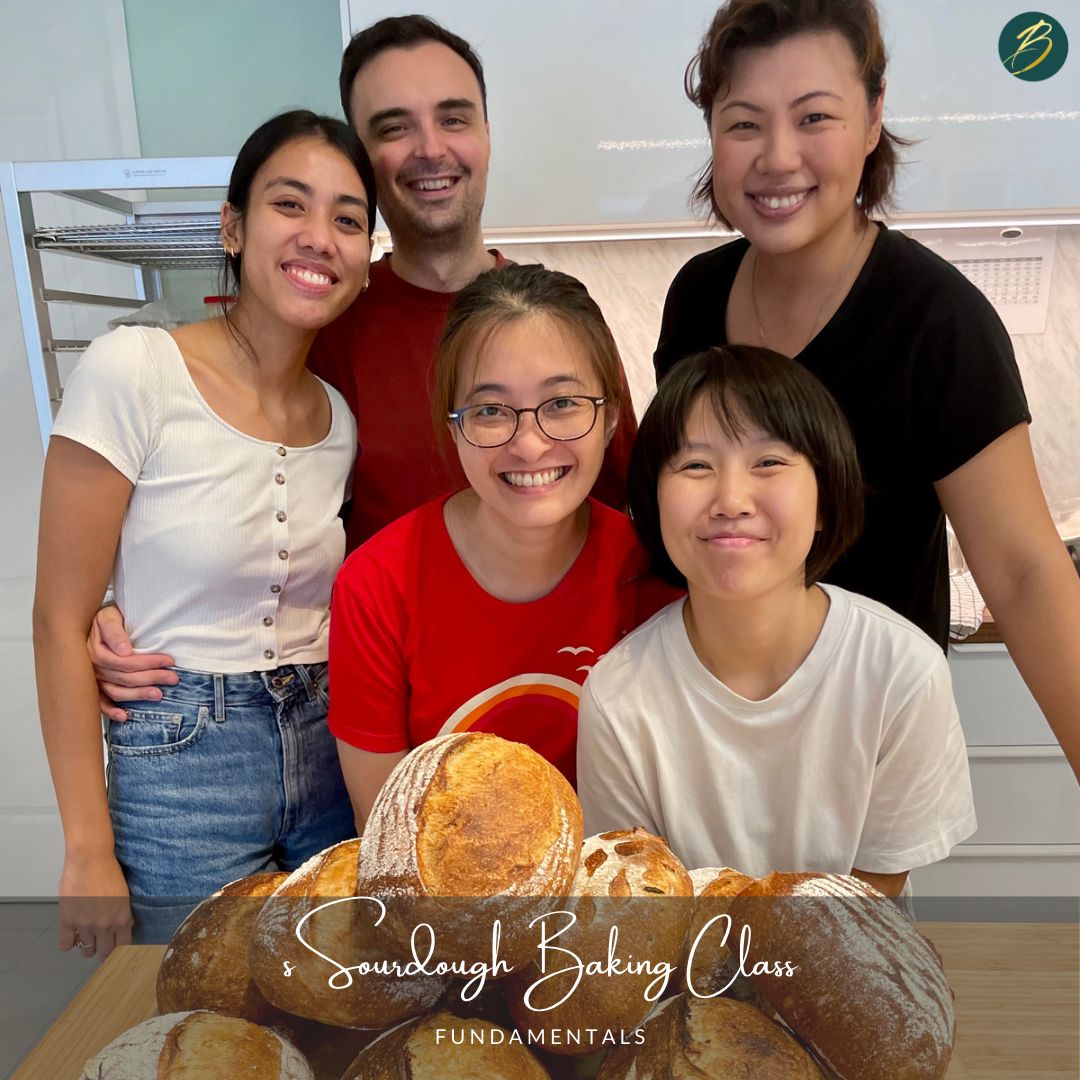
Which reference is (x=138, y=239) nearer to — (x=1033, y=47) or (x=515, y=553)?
(x=515, y=553)

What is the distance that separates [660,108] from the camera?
6.51ft

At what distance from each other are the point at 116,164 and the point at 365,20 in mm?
632

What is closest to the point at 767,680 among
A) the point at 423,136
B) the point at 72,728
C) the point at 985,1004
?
the point at 985,1004

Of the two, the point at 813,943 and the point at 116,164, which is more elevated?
the point at 116,164

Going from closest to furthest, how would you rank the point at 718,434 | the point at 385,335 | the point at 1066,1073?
the point at 1066,1073
the point at 718,434
the point at 385,335

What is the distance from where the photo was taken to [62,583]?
1107 millimetres

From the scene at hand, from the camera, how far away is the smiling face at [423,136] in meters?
1.35

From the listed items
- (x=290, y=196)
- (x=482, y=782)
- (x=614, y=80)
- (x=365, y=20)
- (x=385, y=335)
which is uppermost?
(x=365, y=20)

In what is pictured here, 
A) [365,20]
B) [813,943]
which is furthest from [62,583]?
[365,20]

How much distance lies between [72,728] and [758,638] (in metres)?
0.87

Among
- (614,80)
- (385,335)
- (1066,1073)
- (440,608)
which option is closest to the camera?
(1066,1073)

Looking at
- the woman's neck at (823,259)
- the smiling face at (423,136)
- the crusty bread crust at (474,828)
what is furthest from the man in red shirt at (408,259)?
the crusty bread crust at (474,828)

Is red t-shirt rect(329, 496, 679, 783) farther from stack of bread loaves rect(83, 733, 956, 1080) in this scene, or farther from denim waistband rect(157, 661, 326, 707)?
stack of bread loaves rect(83, 733, 956, 1080)

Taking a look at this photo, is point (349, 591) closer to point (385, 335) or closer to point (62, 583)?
point (62, 583)
